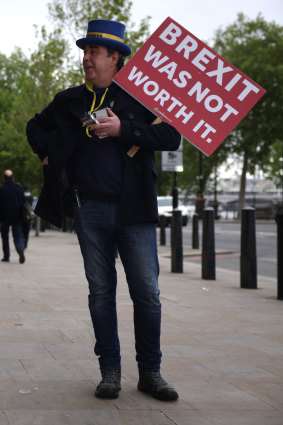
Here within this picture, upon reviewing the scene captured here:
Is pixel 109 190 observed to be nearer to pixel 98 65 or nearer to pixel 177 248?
pixel 98 65

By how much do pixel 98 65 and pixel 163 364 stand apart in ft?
6.13

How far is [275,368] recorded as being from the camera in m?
4.59

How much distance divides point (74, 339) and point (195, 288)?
421 centimetres

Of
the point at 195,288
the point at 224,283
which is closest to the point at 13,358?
the point at 195,288

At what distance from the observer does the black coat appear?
3789 mm

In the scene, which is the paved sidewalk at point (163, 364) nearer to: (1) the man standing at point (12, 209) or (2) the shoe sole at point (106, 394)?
(2) the shoe sole at point (106, 394)

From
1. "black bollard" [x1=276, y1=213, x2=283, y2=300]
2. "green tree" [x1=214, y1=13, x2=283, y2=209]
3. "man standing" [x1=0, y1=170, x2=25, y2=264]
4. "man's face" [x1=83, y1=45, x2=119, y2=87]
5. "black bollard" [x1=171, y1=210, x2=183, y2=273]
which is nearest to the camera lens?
"man's face" [x1=83, y1=45, x2=119, y2=87]

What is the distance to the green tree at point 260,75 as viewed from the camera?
47844 millimetres

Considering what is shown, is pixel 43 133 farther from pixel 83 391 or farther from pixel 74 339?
pixel 74 339

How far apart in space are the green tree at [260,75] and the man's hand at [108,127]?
43681 mm

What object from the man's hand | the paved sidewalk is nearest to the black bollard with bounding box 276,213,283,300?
the paved sidewalk

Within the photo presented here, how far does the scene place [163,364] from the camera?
180 inches

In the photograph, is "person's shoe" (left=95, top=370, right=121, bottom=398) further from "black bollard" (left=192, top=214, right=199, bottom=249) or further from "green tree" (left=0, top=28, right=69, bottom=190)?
"green tree" (left=0, top=28, right=69, bottom=190)

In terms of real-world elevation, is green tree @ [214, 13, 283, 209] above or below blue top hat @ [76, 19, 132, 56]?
above
